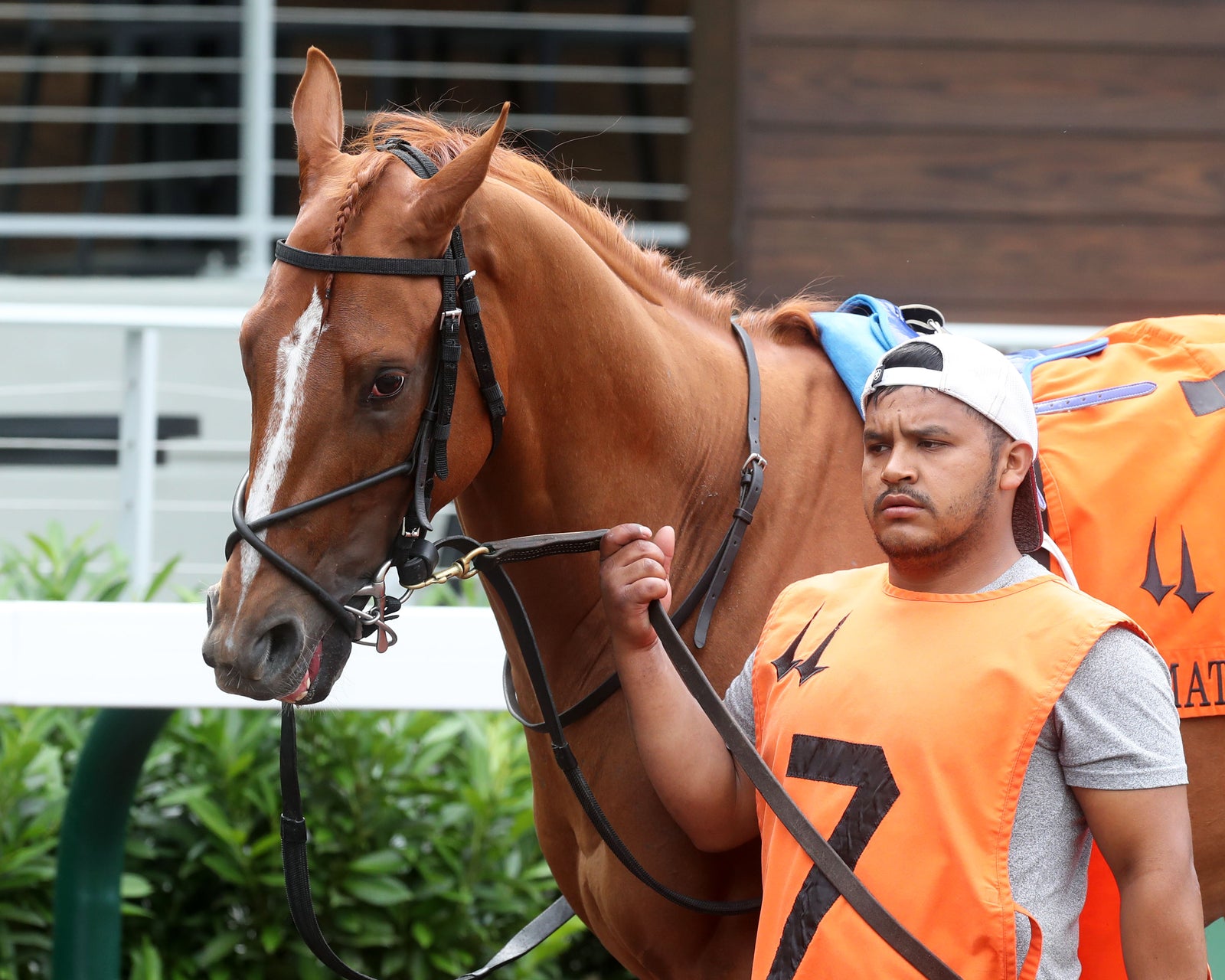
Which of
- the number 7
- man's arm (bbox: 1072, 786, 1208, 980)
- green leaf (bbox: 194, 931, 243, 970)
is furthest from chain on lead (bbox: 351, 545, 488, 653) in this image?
green leaf (bbox: 194, 931, 243, 970)

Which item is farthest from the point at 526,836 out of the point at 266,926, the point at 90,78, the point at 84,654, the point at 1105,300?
the point at 90,78

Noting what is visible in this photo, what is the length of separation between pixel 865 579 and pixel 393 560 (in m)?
0.62

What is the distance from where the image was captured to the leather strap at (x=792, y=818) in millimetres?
1451

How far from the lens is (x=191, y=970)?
3.26 m

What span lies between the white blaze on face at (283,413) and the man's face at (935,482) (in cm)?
72

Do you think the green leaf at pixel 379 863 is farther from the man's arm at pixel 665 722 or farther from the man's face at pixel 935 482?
the man's face at pixel 935 482

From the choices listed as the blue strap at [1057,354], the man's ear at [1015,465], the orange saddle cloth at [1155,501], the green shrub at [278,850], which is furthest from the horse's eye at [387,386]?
the green shrub at [278,850]

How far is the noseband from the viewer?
1.68 m

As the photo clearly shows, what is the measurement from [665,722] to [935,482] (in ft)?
1.59

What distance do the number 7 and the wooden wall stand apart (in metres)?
3.33

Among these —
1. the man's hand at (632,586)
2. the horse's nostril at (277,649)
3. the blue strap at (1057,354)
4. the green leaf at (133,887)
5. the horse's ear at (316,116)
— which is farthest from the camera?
the green leaf at (133,887)

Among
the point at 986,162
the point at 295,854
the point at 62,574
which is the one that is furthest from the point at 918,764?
the point at 986,162

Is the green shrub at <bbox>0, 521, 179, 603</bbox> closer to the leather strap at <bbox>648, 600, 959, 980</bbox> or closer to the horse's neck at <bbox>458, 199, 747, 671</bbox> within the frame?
the horse's neck at <bbox>458, 199, 747, 671</bbox>

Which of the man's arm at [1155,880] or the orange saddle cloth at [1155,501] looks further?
the orange saddle cloth at [1155,501]
